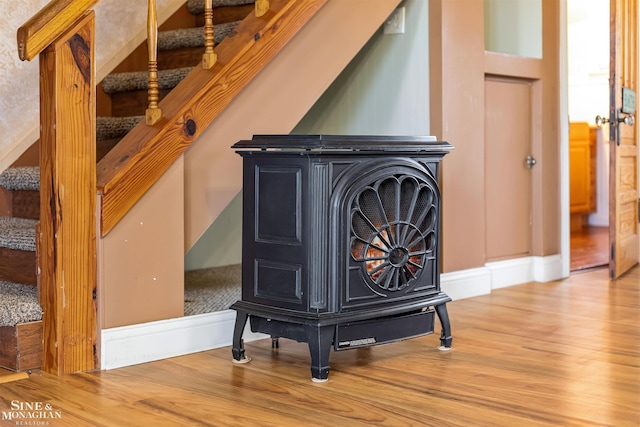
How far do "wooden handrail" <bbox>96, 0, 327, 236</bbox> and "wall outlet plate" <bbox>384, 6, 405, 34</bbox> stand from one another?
86 centimetres

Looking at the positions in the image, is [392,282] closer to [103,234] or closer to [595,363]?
[595,363]

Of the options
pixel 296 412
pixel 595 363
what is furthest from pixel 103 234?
pixel 595 363

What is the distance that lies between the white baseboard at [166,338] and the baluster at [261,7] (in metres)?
1.05

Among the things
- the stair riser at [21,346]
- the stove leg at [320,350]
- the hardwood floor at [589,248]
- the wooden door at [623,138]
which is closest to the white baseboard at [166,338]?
the stair riser at [21,346]

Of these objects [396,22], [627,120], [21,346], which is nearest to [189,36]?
[396,22]

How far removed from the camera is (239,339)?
2.65 metres

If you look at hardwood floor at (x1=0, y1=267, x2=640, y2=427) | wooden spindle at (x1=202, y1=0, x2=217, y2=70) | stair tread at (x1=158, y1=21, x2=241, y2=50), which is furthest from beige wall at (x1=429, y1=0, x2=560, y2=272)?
wooden spindle at (x1=202, y1=0, x2=217, y2=70)

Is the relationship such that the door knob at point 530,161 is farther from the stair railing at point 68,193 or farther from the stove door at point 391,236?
the stair railing at point 68,193

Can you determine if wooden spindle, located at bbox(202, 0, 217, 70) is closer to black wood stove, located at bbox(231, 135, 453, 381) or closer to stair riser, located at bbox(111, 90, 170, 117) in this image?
black wood stove, located at bbox(231, 135, 453, 381)

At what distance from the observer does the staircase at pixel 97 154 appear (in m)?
2.49

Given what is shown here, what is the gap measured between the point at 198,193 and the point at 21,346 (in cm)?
76

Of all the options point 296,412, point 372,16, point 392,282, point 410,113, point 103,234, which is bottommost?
point 296,412

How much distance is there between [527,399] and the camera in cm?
221

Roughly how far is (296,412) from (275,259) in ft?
1.85
